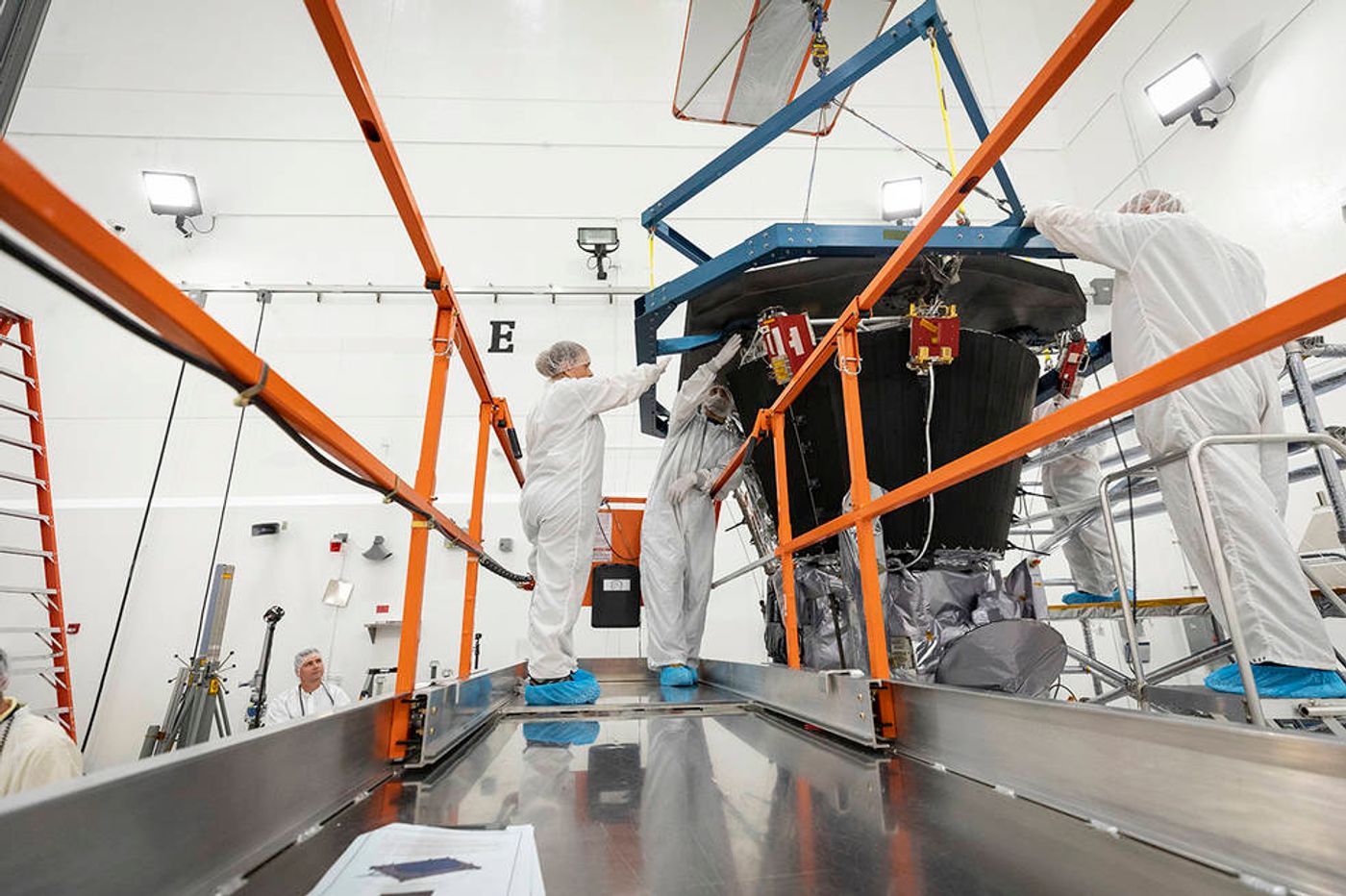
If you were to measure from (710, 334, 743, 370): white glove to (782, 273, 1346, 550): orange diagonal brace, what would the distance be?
1565mm

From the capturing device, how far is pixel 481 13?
6781mm

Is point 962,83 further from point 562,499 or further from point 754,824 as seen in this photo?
point 754,824

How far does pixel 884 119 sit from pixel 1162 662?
5.78m

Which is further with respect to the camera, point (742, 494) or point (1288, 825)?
point (742, 494)

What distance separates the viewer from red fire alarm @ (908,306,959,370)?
2.14 meters

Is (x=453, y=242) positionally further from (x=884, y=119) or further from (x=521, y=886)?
(x=521, y=886)

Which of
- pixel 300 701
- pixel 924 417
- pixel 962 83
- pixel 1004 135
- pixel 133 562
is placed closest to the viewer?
pixel 1004 135

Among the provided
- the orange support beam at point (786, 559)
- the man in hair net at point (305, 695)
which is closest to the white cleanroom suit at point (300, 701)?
the man in hair net at point (305, 695)

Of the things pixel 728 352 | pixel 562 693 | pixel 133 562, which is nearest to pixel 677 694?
pixel 562 693

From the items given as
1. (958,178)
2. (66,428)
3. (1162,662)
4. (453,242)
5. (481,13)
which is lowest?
(1162,662)

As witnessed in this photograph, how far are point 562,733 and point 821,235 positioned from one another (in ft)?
6.17

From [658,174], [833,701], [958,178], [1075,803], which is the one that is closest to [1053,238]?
[958,178]

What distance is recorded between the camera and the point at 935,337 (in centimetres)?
214

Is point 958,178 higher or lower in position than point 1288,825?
higher
